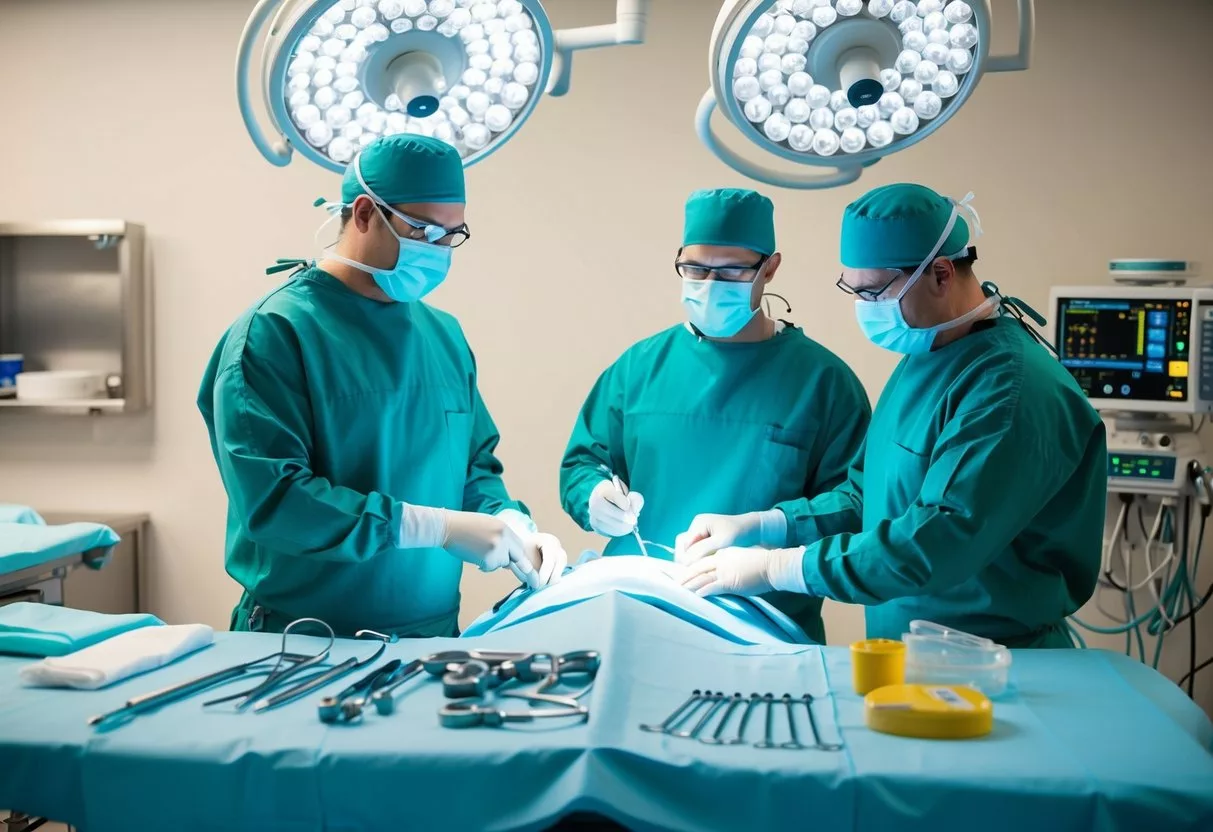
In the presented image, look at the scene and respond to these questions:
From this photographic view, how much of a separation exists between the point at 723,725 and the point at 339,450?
0.97m

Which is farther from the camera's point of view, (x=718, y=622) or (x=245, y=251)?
(x=245, y=251)

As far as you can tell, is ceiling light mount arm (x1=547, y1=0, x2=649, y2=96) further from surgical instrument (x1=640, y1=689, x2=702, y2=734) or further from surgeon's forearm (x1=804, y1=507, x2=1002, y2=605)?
surgical instrument (x1=640, y1=689, x2=702, y2=734)

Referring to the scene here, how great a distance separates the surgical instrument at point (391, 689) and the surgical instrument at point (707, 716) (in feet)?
1.18

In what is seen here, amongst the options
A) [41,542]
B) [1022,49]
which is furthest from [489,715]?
[41,542]

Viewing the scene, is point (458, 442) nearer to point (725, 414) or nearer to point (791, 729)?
point (725, 414)

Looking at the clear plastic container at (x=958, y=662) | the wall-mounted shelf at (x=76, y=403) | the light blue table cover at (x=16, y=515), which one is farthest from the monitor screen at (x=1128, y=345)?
the wall-mounted shelf at (x=76, y=403)

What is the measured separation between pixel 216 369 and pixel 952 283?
132 cm

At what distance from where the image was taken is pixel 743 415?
2.42 meters

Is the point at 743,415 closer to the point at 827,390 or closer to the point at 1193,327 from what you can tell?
the point at 827,390

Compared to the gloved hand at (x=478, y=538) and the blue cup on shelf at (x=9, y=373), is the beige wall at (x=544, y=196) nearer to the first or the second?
the blue cup on shelf at (x=9, y=373)

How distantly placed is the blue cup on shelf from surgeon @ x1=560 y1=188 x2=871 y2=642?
97.8 inches

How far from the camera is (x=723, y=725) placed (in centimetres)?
135

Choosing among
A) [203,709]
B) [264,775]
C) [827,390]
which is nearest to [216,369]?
[203,709]

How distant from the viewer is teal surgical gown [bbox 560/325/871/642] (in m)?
2.40
